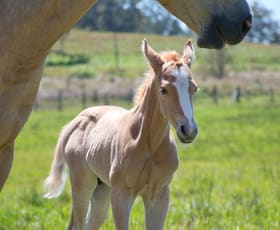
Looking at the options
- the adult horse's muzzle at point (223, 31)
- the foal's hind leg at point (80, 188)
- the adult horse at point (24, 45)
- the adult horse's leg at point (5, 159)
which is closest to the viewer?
the adult horse's muzzle at point (223, 31)

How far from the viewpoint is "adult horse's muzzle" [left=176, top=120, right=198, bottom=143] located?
498 centimetres

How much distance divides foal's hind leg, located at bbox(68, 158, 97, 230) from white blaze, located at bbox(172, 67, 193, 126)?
1.37 m

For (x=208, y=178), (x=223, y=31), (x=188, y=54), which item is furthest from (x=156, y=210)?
(x=208, y=178)

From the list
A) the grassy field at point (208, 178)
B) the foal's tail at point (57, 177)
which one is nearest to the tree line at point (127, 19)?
the grassy field at point (208, 178)

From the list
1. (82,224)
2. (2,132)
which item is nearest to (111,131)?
(82,224)

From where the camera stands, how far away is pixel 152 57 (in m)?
5.64

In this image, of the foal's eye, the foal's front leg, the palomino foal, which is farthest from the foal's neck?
the foal's front leg

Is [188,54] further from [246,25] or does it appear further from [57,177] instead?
[246,25]

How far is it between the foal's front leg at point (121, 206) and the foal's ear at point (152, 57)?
974 millimetres


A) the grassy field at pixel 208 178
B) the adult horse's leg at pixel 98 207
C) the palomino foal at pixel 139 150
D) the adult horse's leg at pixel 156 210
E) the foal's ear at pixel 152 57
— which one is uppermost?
the foal's ear at pixel 152 57

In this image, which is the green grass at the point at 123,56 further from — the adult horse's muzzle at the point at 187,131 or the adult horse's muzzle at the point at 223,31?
the adult horse's muzzle at the point at 223,31

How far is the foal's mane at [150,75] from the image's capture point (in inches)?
221

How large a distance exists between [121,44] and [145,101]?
67907 millimetres

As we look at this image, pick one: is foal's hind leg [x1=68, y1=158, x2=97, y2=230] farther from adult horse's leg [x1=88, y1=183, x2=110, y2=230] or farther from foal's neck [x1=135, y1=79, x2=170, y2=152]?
foal's neck [x1=135, y1=79, x2=170, y2=152]
